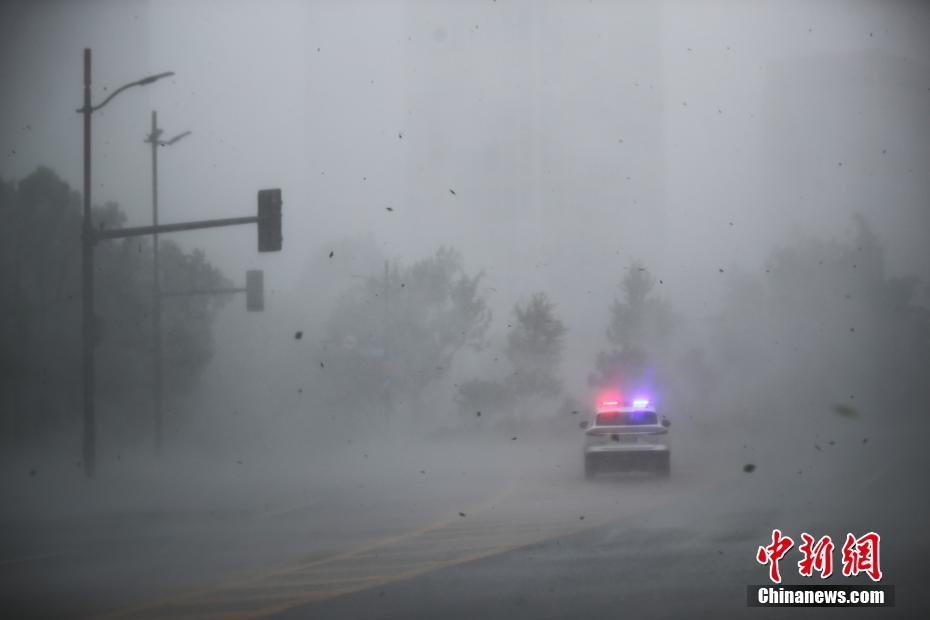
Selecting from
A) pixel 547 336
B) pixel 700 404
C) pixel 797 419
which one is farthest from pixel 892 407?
pixel 547 336

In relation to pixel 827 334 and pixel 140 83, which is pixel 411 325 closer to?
pixel 827 334

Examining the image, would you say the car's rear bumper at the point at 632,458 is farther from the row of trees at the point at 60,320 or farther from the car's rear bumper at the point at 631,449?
the row of trees at the point at 60,320

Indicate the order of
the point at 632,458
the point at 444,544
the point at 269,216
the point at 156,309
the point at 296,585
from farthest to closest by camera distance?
the point at 156,309, the point at 632,458, the point at 269,216, the point at 444,544, the point at 296,585

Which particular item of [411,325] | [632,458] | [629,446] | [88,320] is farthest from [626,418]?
[411,325]

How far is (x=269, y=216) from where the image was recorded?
22.2 metres

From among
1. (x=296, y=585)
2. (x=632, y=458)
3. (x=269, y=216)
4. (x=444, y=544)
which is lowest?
(x=632, y=458)

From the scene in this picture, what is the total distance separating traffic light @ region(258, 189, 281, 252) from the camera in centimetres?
2211

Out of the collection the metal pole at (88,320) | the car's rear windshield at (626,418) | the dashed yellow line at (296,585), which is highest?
the metal pole at (88,320)

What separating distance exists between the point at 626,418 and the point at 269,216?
8.86 metres

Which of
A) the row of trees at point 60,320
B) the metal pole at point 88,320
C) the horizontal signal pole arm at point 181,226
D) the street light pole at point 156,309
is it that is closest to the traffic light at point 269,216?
the horizontal signal pole arm at point 181,226

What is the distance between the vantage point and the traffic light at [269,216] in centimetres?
2211

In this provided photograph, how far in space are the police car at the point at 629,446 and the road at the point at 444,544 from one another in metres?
0.43

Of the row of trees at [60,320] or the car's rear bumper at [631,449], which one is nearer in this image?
the car's rear bumper at [631,449]

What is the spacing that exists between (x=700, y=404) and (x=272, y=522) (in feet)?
157
